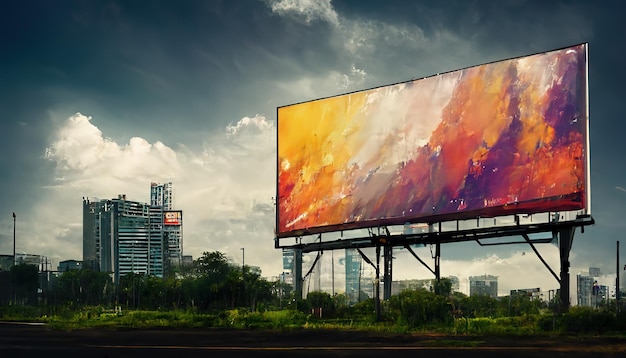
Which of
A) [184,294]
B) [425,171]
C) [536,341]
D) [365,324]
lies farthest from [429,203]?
[184,294]

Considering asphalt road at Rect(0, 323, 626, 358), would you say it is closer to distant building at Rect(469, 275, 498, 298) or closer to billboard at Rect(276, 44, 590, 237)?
billboard at Rect(276, 44, 590, 237)

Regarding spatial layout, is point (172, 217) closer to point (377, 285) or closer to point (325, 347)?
point (377, 285)

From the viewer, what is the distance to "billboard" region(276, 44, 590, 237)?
2600 cm

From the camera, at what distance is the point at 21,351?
710 inches

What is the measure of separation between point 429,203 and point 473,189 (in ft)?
6.63

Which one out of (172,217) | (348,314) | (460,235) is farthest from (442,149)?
(172,217)

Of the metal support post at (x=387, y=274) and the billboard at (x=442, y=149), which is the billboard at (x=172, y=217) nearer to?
the billboard at (x=442, y=149)

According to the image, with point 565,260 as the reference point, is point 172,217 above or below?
above

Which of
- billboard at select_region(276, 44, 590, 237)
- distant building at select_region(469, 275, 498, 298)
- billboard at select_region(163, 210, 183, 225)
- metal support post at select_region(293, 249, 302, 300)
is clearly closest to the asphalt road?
billboard at select_region(276, 44, 590, 237)

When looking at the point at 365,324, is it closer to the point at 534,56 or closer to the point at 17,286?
the point at 534,56

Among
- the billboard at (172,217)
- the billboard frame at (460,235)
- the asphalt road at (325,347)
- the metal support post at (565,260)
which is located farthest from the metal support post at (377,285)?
the billboard at (172,217)

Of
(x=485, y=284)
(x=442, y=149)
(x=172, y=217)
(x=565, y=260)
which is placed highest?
(x=172, y=217)

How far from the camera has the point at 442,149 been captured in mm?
28781

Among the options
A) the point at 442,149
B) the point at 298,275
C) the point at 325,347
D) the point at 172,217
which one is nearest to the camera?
the point at 325,347
